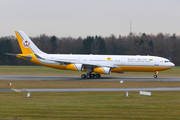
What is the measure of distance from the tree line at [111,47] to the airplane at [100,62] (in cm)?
5621

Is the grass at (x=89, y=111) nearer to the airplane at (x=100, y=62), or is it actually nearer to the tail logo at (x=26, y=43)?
the airplane at (x=100, y=62)

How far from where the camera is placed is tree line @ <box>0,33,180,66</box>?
98.9 metres

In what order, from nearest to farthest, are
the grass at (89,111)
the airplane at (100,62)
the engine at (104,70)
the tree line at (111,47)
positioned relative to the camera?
the grass at (89,111), the engine at (104,70), the airplane at (100,62), the tree line at (111,47)

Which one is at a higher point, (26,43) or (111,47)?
(111,47)

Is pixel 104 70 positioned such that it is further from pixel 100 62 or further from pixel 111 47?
pixel 111 47

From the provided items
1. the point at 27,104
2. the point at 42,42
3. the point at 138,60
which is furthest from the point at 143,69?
the point at 42,42

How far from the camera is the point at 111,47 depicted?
11138 cm

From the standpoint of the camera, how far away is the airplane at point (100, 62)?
41.8m

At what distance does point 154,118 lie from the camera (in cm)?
1377

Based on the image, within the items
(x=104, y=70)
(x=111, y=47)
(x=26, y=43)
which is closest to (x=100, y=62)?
(x=104, y=70)

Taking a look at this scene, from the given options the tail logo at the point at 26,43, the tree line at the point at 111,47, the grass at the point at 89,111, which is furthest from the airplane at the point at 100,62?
the tree line at the point at 111,47

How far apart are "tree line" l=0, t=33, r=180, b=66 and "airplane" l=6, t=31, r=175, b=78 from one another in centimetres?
5621

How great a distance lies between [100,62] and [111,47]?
68227mm

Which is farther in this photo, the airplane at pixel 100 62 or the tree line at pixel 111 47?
the tree line at pixel 111 47
